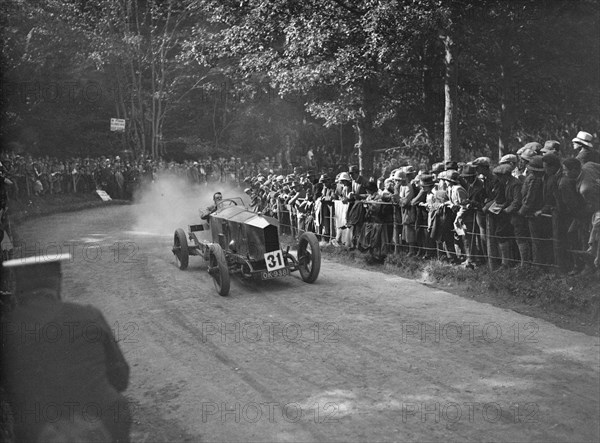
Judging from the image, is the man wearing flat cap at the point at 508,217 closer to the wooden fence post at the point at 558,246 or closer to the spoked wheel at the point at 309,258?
the wooden fence post at the point at 558,246

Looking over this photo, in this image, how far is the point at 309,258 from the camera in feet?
37.4

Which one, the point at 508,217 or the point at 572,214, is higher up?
the point at 572,214

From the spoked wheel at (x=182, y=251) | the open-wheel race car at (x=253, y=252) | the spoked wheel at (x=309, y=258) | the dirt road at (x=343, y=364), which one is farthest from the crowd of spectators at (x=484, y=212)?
the spoked wheel at (x=182, y=251)

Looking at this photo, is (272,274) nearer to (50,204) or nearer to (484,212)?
(484,212)

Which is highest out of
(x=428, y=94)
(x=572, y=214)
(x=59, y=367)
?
(x=428, y=94)

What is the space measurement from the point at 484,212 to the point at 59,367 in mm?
6812

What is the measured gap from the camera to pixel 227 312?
9.22 m

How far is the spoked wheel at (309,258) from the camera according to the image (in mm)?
10953

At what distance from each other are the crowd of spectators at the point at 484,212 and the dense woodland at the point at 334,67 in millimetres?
3617

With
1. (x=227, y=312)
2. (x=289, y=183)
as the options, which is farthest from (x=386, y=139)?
(x=227, y=312)

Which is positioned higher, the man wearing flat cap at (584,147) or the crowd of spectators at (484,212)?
the man wearing flat cap at (584,147)

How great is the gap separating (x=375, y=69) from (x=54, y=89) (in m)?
24.2

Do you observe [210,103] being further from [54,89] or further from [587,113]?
[587,113]

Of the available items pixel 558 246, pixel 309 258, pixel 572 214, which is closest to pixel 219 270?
pixel 309 258
